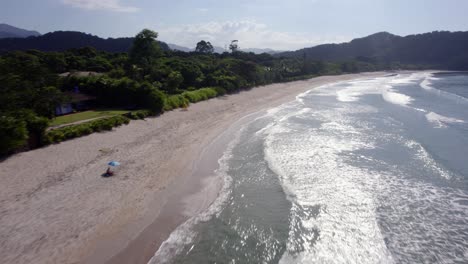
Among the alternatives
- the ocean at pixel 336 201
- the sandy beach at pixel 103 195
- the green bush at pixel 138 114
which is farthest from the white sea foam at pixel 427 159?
the green bush at pixel 138 114

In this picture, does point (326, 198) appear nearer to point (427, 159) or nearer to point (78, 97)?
point (427, 159)

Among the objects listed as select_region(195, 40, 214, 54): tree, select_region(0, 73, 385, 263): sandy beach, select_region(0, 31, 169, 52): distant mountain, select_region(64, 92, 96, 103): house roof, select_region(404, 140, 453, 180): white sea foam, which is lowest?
select_region(404, 140, 453, 180): white sea foam

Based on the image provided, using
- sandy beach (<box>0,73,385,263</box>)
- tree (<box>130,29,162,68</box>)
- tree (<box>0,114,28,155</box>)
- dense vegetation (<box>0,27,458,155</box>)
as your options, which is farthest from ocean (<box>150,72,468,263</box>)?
tree (<box>130,29,162,68</box>)

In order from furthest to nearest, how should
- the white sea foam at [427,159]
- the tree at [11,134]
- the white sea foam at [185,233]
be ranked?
the white sea foam at [427,159] → the tree at [11,134] → the white sea foam at [185,233]

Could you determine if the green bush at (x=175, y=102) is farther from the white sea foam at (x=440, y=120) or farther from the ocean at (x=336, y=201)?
the white sea foam at (x=440, y=120)

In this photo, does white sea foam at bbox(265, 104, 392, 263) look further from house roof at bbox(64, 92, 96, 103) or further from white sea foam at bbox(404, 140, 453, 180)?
house roof at bbox(64, 92, 96, 103)

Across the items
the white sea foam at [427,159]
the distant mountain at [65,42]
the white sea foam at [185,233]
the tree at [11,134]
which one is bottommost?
the white sea foam at [427,159]

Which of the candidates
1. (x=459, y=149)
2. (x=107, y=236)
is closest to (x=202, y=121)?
(x=107, y=236)
